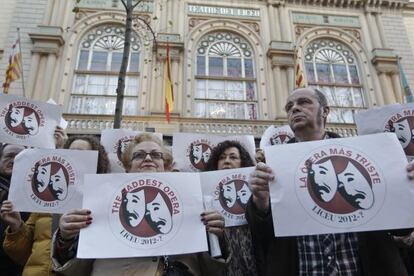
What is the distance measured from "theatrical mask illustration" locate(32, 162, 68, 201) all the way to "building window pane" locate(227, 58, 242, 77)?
11.5 meters

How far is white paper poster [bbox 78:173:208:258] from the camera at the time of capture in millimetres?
1992

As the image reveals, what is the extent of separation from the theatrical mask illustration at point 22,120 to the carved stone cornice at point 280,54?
11200 mm

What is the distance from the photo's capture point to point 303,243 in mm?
2061

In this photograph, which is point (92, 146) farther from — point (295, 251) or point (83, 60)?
point (83, 60)

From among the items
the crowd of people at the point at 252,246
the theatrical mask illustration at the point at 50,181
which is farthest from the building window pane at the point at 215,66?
the crowd of people at the point at 252,246

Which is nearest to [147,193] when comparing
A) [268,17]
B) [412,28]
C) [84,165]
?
[84,165]

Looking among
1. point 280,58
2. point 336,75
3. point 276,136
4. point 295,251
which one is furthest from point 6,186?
point 336,75

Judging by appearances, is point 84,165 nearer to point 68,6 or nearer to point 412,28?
point 68,6

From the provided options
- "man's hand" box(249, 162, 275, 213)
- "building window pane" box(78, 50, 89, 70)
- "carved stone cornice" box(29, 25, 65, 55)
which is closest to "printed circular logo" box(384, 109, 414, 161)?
"man's hand" box(249, 162, 275, 213)

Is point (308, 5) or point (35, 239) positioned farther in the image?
point (308, 5)

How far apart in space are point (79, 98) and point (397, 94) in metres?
12.9

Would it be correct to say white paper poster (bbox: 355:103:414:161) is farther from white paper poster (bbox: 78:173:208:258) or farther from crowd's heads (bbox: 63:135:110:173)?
crowd's heads (bbox: 63:135:110:173)

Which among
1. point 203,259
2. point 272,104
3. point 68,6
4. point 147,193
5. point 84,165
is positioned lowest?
point 203,259

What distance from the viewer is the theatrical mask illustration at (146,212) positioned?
206 centimetres
